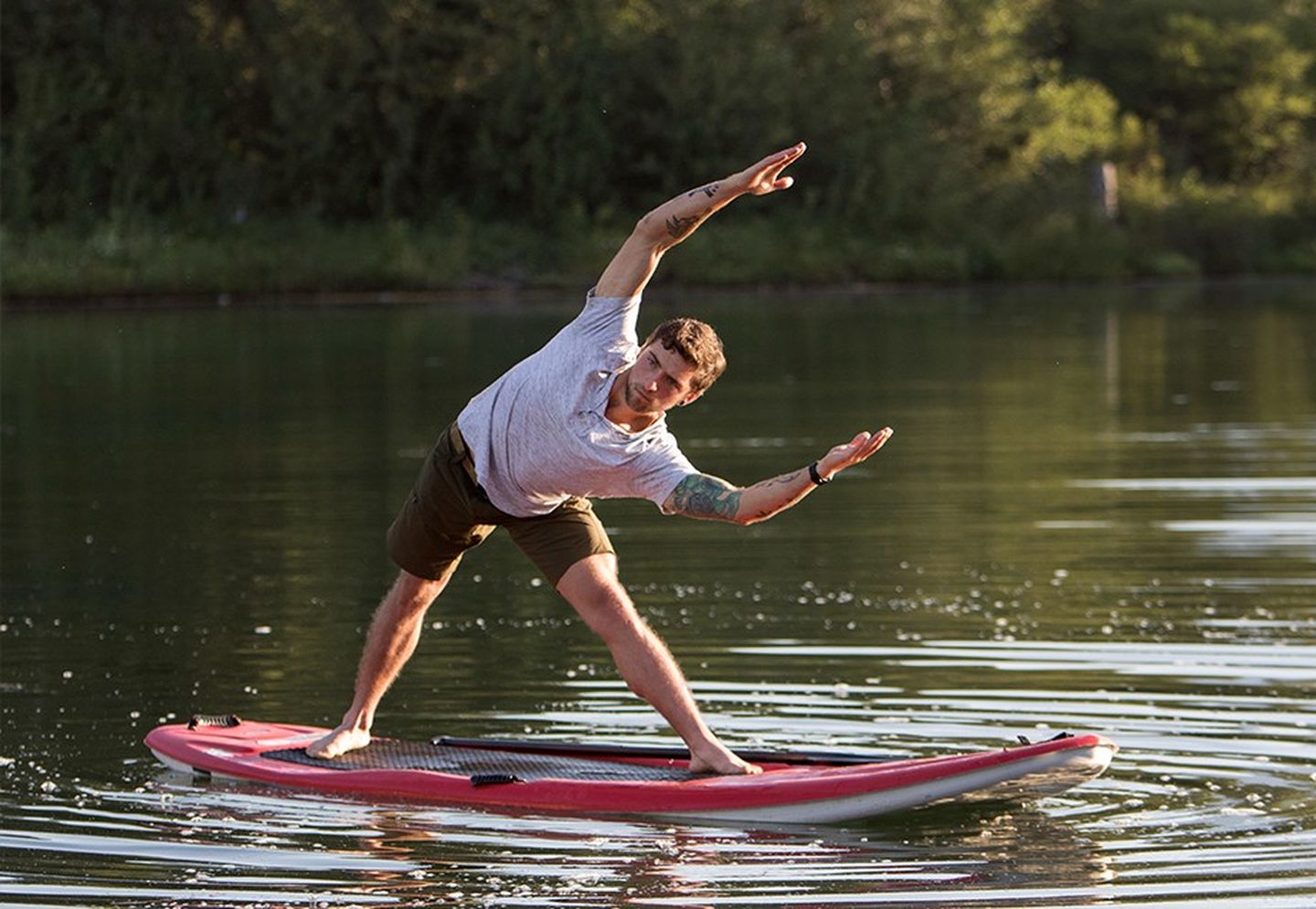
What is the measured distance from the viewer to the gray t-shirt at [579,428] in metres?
8.12

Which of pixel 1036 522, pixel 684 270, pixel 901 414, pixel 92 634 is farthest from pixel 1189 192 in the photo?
pixel 92 634

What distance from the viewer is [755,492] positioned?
7918 millimetres

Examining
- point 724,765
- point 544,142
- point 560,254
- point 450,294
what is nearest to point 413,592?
point 724,765

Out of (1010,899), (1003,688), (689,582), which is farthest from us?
(689,582)

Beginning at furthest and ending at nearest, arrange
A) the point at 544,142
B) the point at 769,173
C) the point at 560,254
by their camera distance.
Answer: the point at 544,142 < the point at 560,254 < the point at 769,173

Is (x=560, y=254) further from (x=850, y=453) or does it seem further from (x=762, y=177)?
(x=850, y=453)

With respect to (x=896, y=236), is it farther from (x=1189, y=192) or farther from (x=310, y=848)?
(x=310, y=848)

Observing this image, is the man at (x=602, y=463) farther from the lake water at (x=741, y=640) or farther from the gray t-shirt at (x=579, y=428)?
the lake water at (x=741, y=640)

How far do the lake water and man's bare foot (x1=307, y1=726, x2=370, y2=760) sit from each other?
0.27 metres

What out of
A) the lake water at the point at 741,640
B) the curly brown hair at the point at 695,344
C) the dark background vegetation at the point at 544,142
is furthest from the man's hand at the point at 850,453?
the dark background vegetation at the point at 544,142

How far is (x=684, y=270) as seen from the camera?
49.8 meters

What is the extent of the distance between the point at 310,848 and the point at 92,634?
154 inches

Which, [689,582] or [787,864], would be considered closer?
[787,864]

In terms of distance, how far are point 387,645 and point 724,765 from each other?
4.27 feet
